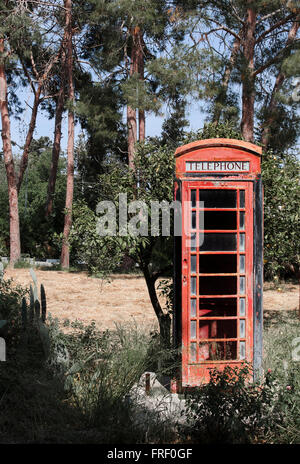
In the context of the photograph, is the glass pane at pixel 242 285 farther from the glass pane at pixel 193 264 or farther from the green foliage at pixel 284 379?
the green foliage at pixel 284 379

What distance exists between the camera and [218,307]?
659 cm

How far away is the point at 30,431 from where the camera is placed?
14.5 ft

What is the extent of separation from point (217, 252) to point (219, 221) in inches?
37.7

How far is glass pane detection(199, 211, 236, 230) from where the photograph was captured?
6559mm

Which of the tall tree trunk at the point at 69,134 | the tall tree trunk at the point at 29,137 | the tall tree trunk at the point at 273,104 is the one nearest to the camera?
the tall tree trunk at the point at 273,104

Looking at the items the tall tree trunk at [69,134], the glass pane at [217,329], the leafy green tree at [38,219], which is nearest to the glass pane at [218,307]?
the glass pane at [217,329]

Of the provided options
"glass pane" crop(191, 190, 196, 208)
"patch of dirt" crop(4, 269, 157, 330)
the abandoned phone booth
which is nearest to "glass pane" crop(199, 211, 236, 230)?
the abandoned phone booth

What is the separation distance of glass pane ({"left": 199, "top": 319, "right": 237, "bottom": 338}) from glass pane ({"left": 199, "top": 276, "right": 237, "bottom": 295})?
38 cm

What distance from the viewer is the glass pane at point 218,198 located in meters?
6.27

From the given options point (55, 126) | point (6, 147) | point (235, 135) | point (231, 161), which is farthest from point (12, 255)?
point (231, 161)

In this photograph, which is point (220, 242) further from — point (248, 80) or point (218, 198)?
point (248, 80)

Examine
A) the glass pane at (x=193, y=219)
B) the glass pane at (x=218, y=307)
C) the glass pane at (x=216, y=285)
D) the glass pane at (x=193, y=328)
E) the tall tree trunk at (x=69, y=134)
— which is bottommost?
the glass pane at (x=193, y=328)

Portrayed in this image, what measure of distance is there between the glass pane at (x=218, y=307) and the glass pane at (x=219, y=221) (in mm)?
908

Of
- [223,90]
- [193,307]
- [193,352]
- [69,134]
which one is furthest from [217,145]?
[69,134]
